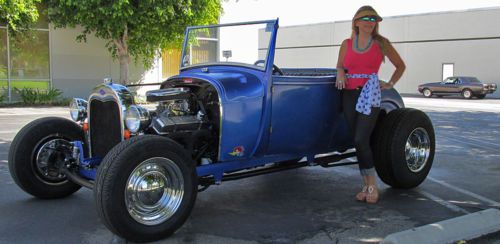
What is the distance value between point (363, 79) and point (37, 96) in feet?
55.3

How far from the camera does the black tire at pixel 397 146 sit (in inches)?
201

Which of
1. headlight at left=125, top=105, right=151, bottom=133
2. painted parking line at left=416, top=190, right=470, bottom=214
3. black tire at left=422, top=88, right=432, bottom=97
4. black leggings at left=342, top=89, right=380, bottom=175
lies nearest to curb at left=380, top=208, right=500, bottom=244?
painted parking line at left=416, top=190, right=470, bottom=214

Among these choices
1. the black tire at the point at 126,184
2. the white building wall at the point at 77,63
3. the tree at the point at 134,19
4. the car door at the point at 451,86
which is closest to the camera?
the black tire at the point at 126,184

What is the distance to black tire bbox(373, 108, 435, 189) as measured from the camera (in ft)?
16.8

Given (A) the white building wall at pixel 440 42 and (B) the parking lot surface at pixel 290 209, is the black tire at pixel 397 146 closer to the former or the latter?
(B) the parking lot surface at pixel 290 209

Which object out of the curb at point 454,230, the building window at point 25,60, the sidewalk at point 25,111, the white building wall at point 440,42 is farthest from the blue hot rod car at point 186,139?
the white building wall at point 440,42

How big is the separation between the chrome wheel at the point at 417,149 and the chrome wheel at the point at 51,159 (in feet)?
12.1

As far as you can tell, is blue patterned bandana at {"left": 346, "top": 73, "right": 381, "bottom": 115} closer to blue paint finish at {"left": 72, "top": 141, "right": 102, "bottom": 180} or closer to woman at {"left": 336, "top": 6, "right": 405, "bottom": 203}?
woman at {"left": 336, "top": 6, "right": 405, "bottom": 203}

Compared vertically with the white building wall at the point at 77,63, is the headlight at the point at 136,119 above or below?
below

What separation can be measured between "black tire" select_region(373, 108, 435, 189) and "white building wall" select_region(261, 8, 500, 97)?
100ft

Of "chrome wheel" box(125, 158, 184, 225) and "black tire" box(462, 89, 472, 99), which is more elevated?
"black tire" box(462, 89, 472, 99)

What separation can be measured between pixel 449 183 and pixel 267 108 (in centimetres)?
280

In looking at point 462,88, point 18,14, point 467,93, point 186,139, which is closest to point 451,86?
point 462,88

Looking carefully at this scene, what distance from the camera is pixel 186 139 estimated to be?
423cm
